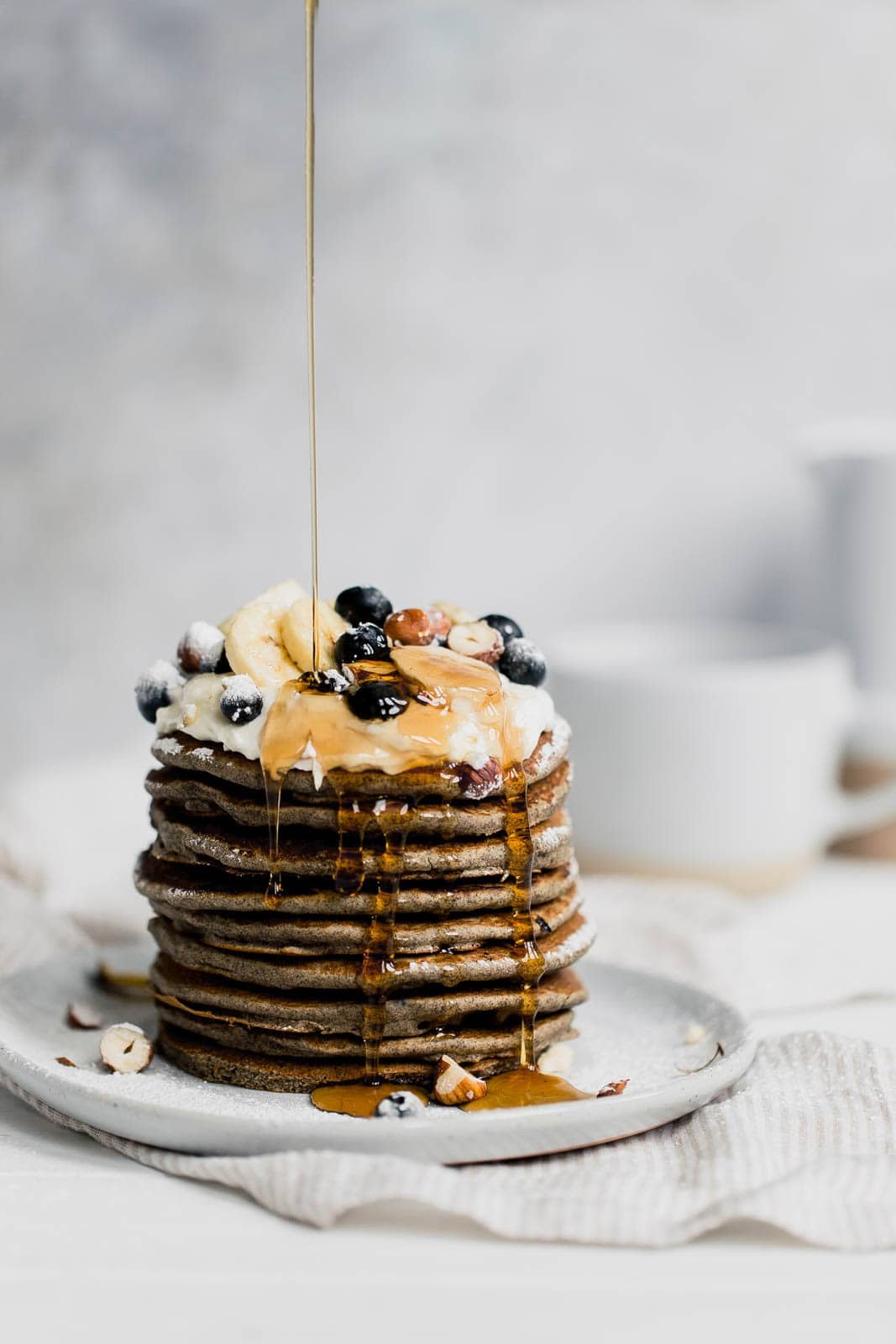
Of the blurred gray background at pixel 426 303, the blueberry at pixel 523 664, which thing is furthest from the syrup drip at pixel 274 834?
the blurred gray background at pixel 426 303

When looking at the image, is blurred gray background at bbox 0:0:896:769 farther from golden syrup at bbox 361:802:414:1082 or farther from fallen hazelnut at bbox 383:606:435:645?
golden syrup at bbox 361:802:414:1082

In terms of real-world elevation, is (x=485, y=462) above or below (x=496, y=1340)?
above

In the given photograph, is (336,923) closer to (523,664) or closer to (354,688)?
(354,688)

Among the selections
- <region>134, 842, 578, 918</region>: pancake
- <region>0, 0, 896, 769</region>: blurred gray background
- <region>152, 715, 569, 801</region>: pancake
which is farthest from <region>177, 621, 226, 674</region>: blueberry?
<region>0, 0, 896, 769</region>: blurred gray background

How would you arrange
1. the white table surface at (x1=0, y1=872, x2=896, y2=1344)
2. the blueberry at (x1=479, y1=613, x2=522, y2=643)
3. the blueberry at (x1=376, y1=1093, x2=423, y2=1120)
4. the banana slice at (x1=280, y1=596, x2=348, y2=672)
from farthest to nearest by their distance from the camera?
the blueberry at (x1=479, y1=613, x2=522, y2=643) → the banana slice at (x1=280, y1=596, x2=348, y2=672) → the blueberry at (x1=376, y1=1093, x2=423, y2=1120) → the white table surface at (x1=0, y1=872, x2=896, y2=1344)

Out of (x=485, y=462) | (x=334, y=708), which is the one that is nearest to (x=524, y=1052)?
(x=334, y=708)

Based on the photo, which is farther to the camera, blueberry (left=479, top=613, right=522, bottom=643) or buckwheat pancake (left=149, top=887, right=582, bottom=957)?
blueberry (left=479, top=613, right=522, bottom=643)

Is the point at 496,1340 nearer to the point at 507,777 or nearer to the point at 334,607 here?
the point at 507,777

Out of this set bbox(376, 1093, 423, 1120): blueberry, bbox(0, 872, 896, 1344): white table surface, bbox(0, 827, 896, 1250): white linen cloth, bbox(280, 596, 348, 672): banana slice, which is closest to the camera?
bbox(0, 872, 896, 1344): white table surface
